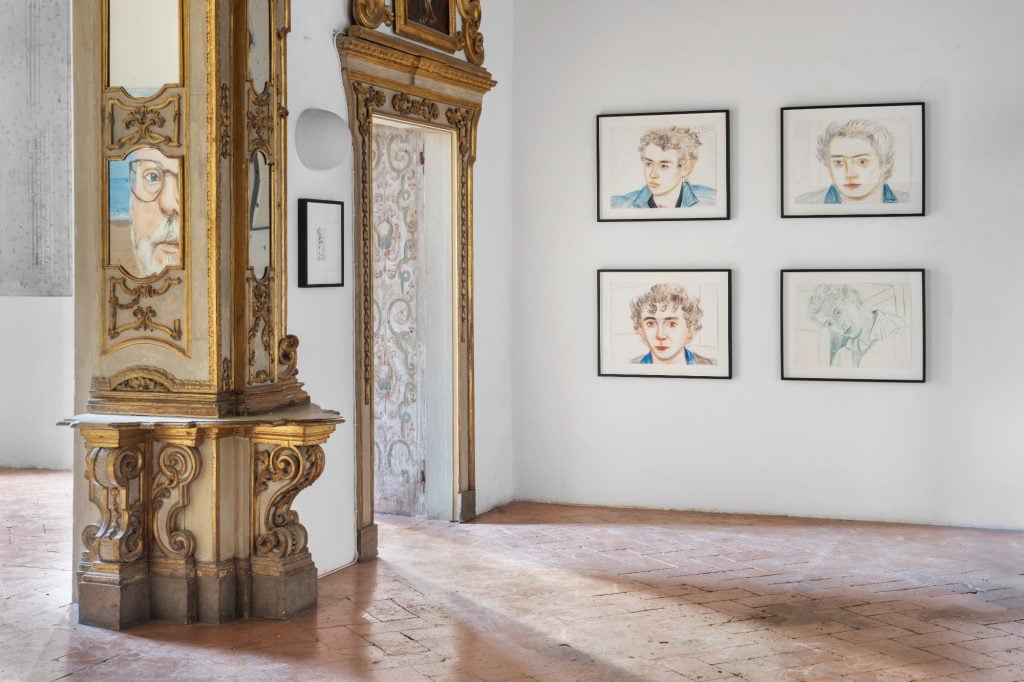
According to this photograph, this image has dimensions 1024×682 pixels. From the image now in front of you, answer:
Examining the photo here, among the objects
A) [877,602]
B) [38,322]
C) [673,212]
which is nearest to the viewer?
[877,602]

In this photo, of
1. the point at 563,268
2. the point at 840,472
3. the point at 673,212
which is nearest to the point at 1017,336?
the point at 840,472

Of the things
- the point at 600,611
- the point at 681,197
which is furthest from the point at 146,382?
the point at 681,197

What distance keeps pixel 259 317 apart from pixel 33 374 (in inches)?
233

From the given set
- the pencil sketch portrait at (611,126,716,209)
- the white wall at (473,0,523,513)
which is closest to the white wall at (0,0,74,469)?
the white wall at (473,0,523,513)

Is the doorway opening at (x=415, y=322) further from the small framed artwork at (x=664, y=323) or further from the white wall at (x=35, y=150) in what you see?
the white wall at (x=35, y=150)

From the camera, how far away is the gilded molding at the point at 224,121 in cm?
559

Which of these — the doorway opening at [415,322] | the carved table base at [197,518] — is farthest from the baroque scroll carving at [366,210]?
the carved table base at [197,518]

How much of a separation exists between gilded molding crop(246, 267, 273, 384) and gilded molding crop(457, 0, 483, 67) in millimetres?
2892

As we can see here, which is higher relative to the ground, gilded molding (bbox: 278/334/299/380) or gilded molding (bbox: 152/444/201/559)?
gilded molding (bbox: 278/334/299/380)

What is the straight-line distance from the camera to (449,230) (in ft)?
26.9

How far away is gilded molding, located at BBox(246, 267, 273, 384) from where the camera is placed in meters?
5.76

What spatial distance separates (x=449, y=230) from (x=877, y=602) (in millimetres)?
3511

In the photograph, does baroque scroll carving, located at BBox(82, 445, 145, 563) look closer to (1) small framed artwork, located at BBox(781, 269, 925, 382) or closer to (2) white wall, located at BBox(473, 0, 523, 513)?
(2) white wall, located at BBox(473, 0, 523, 513)

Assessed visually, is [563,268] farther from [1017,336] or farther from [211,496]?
[211,496]
